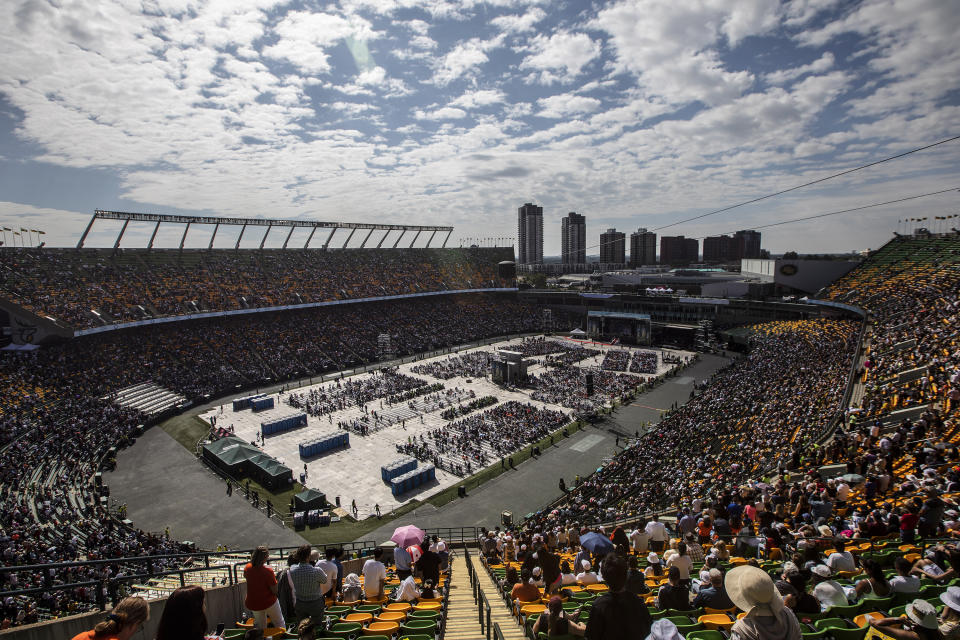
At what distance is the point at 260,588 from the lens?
5.29m

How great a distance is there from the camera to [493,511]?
21.2 m

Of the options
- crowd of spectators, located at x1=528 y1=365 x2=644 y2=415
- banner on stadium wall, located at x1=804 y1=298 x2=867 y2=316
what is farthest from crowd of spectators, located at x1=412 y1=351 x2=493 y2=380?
banner on stadium wall, located at x1=804 y1=298 x2=867 y2=316

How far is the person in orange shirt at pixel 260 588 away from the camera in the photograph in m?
5.26

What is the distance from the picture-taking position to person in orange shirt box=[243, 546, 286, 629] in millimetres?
5258

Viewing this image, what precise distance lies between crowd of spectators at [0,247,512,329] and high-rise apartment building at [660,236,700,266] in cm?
13734

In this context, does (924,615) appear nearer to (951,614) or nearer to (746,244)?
(951,614)

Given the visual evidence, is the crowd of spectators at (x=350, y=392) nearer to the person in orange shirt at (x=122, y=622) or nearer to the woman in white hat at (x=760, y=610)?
the person in orange shirt at (x=122, y=622)

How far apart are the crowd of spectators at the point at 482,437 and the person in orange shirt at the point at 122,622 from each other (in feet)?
74.6

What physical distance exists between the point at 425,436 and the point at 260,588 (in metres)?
25.0

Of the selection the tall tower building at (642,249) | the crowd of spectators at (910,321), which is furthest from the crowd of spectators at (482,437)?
the tall tower building at (642,249)

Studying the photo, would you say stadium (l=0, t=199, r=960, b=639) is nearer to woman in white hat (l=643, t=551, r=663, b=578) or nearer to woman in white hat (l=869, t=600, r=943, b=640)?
woman in white hat (l=643, t=551, r=663, b=578)

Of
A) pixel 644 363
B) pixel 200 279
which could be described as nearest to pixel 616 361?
pixel 644 363

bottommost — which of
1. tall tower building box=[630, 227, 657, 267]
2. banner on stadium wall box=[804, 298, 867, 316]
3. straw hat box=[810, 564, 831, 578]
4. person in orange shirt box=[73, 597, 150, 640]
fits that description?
straw hat box=[810, 564, 831, 578]

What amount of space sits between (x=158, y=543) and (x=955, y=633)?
20.5 metres
